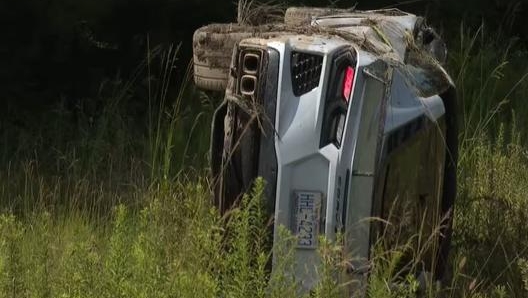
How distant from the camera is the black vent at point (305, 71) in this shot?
4648 millimetres

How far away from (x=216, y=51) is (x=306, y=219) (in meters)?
0.96

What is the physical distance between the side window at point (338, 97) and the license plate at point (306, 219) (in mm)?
209

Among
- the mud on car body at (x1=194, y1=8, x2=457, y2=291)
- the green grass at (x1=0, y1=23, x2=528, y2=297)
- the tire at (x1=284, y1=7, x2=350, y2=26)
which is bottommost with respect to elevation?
the green grass at (x1=0, y1=23, x2=528, y2=297)

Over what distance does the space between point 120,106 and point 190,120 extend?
0.50m

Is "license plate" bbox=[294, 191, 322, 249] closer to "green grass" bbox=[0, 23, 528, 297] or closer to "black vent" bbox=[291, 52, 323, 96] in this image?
"green grass" bbox=[0, 23, 528, 297]

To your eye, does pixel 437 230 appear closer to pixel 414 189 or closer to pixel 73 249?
pixel 414 189

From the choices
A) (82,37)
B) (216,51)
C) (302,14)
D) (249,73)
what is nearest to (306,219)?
(249,73)

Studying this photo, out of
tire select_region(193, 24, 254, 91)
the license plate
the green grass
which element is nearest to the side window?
the license plate

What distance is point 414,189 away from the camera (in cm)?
512

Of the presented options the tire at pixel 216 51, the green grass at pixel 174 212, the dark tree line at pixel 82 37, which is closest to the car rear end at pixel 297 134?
the green grass at pixel 174 212

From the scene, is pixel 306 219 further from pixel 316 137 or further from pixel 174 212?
pixel 174 212

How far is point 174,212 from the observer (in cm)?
525

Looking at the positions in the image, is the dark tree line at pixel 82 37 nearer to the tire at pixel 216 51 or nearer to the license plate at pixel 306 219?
→ the tire at pixel 216 51

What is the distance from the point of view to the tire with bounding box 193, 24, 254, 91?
5195mm
